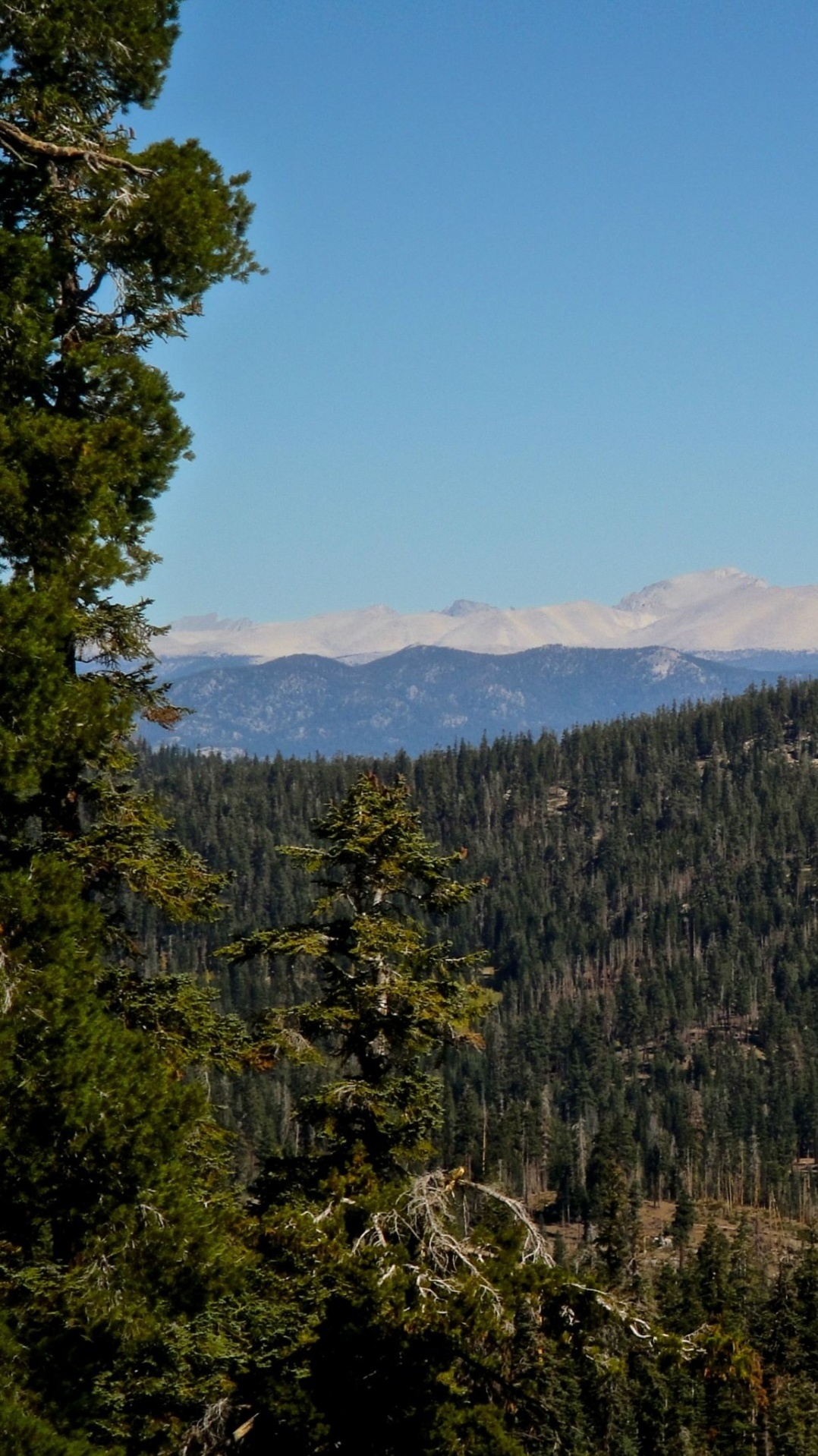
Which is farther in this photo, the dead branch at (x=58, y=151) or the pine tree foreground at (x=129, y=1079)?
the dead branch at (x=58, y=151)

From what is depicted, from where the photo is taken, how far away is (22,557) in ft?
44.8

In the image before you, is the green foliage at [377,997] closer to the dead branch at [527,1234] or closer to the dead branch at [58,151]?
the dead branch at [527,1234]

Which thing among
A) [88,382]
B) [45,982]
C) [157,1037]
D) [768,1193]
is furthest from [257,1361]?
[768,1193]

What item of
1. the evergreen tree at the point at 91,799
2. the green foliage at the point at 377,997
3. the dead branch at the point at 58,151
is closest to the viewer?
the evergreen tree at the point at 91,799

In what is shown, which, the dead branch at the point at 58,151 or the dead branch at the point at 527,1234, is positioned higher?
the dead branch at the point at 58,151

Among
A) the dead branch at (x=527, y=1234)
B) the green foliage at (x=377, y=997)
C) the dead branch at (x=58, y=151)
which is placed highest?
the dead branch at (x=58, y=151)

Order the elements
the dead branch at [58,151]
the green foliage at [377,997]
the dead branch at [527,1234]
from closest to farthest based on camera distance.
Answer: the dead branch at [58,151]
the dead branch at [527,1234]
the green foliage at [377,997]

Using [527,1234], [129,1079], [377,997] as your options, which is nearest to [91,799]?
[129,1079]

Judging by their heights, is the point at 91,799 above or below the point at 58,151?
below

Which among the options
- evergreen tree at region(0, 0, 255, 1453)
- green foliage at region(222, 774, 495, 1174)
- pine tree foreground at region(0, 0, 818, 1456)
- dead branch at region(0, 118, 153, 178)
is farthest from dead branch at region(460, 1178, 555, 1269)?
dead branch at region(0, 118, 153, 178)

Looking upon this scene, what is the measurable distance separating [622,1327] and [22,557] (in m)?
9.51

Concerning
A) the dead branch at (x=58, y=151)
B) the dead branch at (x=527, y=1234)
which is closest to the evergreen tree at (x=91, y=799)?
the dead branch at (x=58, y=151)

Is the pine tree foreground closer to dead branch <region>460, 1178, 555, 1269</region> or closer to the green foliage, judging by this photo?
dead branch <region>460, 1178, 555, 1269</region>

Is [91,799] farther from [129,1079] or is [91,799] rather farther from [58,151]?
[58,151]
